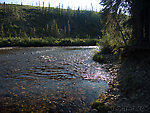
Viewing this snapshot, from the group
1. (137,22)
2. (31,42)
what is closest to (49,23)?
(31,42)

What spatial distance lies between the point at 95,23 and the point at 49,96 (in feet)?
405

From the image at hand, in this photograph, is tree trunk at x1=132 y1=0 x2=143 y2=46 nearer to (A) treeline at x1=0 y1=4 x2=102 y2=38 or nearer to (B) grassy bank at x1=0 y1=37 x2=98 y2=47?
(B) grassy bank at x1=0 y1=37 x2=98 y2=47

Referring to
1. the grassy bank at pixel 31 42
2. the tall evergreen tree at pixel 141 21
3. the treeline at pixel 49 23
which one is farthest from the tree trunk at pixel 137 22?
the treeline at pixel 49 23

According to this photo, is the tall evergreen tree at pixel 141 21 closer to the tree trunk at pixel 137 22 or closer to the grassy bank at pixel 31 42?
the tree trunk at pixel 137 22

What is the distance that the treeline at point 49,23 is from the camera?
83375 mm

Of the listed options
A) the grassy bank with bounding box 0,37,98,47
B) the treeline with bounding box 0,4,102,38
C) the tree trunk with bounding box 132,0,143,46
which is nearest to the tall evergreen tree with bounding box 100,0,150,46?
the tree trunk with bounding box 132,0,143,46

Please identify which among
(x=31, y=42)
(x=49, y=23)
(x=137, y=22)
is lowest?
(x=31, y=42)

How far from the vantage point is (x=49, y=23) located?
10869cm

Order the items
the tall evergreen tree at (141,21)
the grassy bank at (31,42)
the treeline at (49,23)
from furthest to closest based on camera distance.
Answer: the treeline at (49,23) < the grassy bank at (31,42) < the tall evergreen tree at (141,21)

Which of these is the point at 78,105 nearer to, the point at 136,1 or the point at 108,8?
the point at 136,1

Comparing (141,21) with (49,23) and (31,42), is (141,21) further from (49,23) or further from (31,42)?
(49,23)

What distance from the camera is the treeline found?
8338 cm

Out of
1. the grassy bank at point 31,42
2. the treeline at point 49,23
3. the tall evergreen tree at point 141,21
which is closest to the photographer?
the tall evergreen tree at point 141,21

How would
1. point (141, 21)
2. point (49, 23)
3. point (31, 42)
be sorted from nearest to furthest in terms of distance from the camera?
point (141, 21)
point (31, 42)
point (49, 23)
